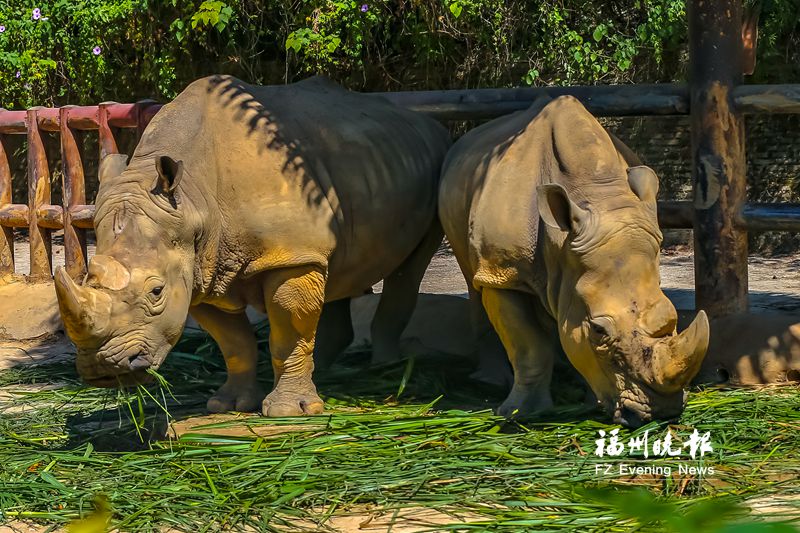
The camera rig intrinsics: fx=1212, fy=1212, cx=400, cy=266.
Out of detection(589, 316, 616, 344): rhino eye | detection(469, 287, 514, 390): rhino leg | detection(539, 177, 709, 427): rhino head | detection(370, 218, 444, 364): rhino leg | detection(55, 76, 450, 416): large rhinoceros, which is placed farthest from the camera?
detection(370, 218, 444, 364): rhino leg

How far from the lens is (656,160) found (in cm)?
1258

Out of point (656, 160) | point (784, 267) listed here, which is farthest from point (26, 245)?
point (784, 267)

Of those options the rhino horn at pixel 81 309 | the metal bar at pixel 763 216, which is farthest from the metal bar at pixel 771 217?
the rhino horn at pixel 81 309

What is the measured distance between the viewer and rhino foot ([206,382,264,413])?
5.80 metres

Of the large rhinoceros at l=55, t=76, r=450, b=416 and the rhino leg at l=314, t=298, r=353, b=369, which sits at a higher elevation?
the large rhinoceros at l=55, t=76, r=450, b=416

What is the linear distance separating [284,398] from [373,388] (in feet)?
1.97

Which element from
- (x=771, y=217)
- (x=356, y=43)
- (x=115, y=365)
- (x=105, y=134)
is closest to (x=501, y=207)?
(x=771, y=217)

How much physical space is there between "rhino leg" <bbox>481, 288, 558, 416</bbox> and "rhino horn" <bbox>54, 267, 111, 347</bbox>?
5.48 ft

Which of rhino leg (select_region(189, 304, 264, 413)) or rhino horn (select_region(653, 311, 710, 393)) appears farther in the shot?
rhino leg (select_region(189, 304, 264, 413))

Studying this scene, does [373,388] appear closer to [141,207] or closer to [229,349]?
[229,349]

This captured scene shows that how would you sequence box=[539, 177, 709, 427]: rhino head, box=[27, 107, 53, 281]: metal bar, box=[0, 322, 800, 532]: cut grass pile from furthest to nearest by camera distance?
box=[27, 107, 53, 281]: metal bar
box=[539, 177, 709, 427]: rhino head
box=[0, 322, 800, 532]: cut grass pile

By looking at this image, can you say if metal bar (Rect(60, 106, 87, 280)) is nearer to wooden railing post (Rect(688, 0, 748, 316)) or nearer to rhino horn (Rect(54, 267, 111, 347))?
rhino horn (Rect(54, 267, 111, 347))

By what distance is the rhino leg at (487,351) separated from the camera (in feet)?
20.4

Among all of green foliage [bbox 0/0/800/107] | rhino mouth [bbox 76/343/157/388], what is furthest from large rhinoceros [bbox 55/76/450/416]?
green foliage [bbox 0/0/800/107]
